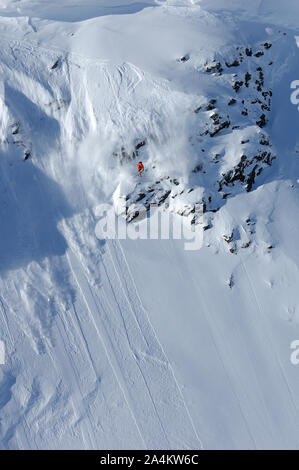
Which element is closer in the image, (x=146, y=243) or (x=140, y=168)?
(x=140, y=168)

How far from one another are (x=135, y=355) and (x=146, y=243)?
7.02 metres

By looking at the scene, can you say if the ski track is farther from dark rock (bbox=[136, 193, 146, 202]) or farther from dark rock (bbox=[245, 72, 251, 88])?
dark rock (bbox=[245, 72, 251, 88])

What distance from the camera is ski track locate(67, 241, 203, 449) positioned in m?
22.8

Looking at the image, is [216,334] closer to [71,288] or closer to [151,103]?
[71,288]

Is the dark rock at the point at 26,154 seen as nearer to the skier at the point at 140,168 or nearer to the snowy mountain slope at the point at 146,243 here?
the snowy mountain slope at the point at 146,243

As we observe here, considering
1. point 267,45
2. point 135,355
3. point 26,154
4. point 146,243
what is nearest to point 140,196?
point 146,243

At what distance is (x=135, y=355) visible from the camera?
23391mm

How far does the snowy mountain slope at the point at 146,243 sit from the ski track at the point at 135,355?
0.08 metres

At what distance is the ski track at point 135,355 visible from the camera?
896 inches

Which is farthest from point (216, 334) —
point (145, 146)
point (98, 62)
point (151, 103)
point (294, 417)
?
Answer: point (98, 62)

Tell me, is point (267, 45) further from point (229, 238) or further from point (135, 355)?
point (135, 355)

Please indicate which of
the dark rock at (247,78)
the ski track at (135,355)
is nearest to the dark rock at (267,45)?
the dark rock at (247,78)
